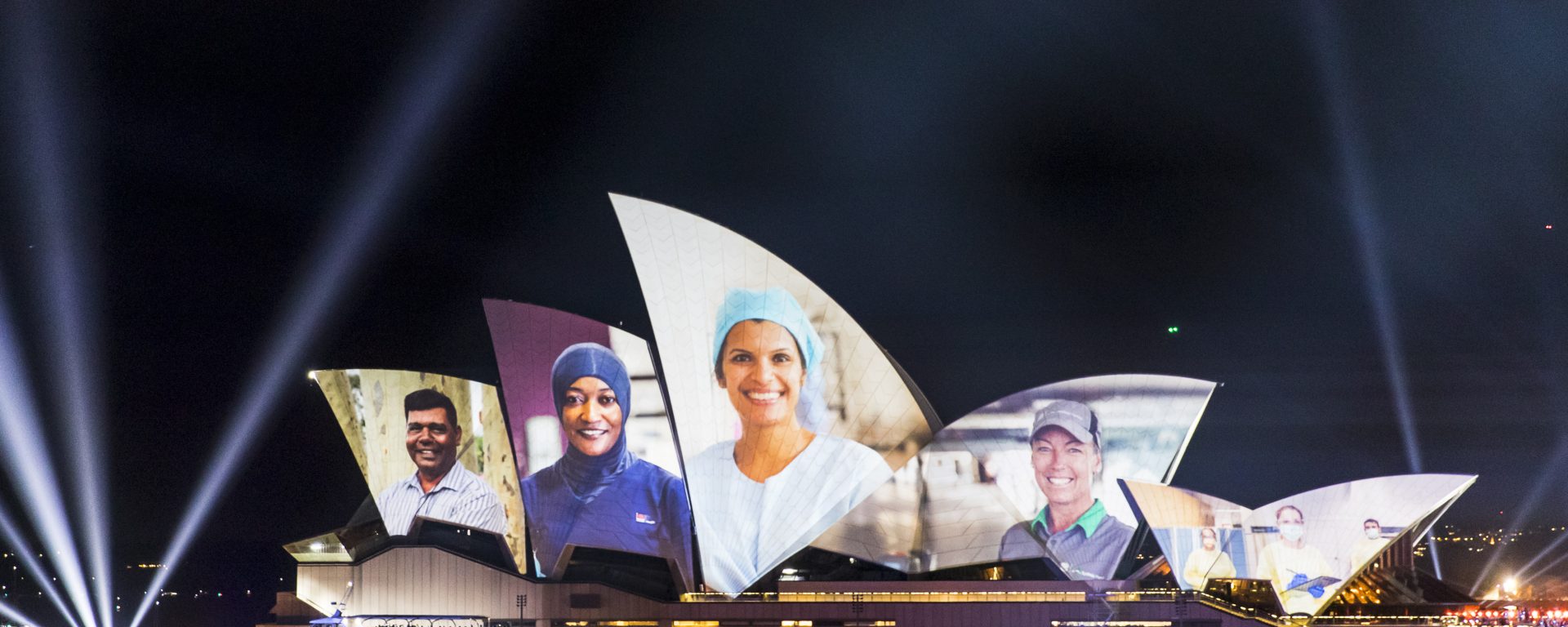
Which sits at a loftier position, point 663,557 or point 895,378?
point 895,378

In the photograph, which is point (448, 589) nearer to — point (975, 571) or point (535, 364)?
point (535, 364)

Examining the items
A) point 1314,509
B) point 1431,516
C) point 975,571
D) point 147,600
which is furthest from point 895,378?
point 147,600

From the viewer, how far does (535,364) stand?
40.2 meters

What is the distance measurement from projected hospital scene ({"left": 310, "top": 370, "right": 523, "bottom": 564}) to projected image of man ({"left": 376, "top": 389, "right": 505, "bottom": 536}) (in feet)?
0.09

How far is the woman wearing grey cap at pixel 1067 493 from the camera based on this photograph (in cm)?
3841

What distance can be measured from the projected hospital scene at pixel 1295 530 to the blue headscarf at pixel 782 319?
1027 centimetres

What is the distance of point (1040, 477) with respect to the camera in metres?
38.7

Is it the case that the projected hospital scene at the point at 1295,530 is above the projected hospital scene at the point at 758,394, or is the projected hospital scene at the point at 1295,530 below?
below

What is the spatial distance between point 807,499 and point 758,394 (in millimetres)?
3793

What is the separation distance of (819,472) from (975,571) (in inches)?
246

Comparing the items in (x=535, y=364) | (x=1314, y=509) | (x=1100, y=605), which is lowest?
(x=1100, y=605)

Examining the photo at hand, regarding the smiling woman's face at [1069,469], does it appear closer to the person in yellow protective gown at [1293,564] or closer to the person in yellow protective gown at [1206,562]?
the person in yellow protective gown at [1206,562]

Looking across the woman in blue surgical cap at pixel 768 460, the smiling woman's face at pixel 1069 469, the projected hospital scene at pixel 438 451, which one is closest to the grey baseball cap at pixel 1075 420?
the smiling woman's face at pixel 1069 469

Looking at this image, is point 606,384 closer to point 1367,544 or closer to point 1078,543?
point 1078,543
